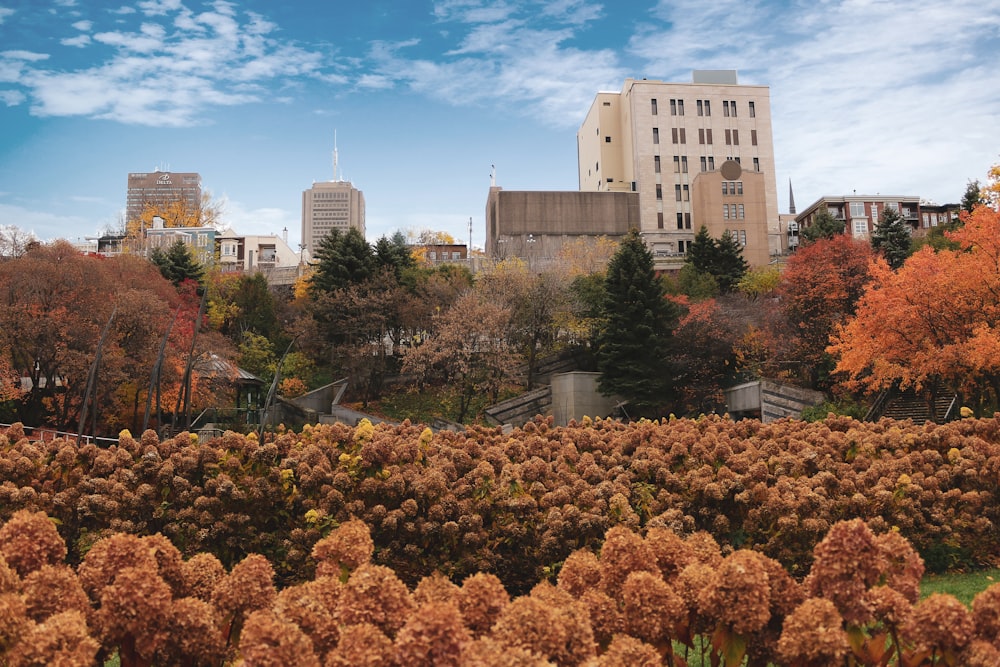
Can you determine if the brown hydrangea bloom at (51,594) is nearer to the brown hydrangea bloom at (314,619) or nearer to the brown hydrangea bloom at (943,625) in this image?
the brown hydrangea bloom at (314,619)

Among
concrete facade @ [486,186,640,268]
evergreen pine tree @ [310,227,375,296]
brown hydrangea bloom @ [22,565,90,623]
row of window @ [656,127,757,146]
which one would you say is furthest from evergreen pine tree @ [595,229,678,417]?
row of window @ [656,127,757,146]

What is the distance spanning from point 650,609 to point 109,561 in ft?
8.19

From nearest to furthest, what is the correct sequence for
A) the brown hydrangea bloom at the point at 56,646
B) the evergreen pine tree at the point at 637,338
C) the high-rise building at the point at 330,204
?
1. the brown hydrangea bloom at the point at 56,646
2. the evergreen pine tree at the point at 637,338
3. the high-rise building at the point at 330,204

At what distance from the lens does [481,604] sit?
303cm

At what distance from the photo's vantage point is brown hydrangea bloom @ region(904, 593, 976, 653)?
2914 millimetres

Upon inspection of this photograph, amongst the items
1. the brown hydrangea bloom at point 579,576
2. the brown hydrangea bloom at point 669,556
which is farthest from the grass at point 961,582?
the brown hydrangea bloom at point 579,576

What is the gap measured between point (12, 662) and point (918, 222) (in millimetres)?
84458

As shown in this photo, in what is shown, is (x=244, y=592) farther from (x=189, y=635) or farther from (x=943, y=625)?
(x=943, y=625)

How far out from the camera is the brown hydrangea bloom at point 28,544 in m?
3.92

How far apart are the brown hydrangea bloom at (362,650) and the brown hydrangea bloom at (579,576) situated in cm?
107

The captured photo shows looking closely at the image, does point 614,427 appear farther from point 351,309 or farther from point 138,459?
point 351,309

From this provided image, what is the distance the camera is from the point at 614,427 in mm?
9844

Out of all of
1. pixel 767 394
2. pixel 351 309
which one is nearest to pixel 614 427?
pixel 767 394

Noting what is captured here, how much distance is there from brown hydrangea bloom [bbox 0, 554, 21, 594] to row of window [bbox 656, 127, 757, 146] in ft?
239
